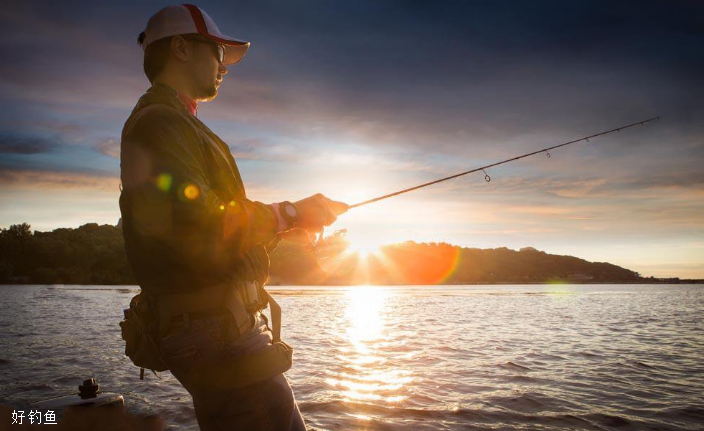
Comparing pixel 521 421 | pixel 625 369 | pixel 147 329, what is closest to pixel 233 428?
pixel 147 329

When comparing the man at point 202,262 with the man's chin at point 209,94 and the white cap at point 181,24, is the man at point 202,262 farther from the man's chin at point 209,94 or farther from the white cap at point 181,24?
the white cap at point 181,24

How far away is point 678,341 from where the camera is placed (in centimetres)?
2128

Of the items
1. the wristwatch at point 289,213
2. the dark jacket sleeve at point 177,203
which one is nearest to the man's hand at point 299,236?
the wristwatch at point 289,213

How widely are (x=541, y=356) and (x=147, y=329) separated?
1665 centimetres

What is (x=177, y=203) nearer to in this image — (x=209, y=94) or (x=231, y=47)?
(x=209, y=94)

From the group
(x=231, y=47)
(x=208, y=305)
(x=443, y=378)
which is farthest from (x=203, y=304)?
(x=443, y=378)

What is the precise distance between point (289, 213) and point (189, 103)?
3.19 feet

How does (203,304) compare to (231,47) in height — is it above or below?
below

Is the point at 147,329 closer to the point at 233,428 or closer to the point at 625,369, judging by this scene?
the point at 233,428

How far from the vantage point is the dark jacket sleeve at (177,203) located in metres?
2.28

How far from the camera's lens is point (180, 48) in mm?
2840

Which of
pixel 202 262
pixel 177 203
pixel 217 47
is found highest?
pixel 217 47

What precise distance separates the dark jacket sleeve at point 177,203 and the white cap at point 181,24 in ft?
1.99

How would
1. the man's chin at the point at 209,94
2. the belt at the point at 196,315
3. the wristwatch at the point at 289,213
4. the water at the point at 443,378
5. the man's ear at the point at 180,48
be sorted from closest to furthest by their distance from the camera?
the belt at the point at 196,315 → the wristwatch at the point at 289,213 → the man's ear at the point at 180,48 → the man's chin at the point at 209,94 → the water at the point at 443,378
